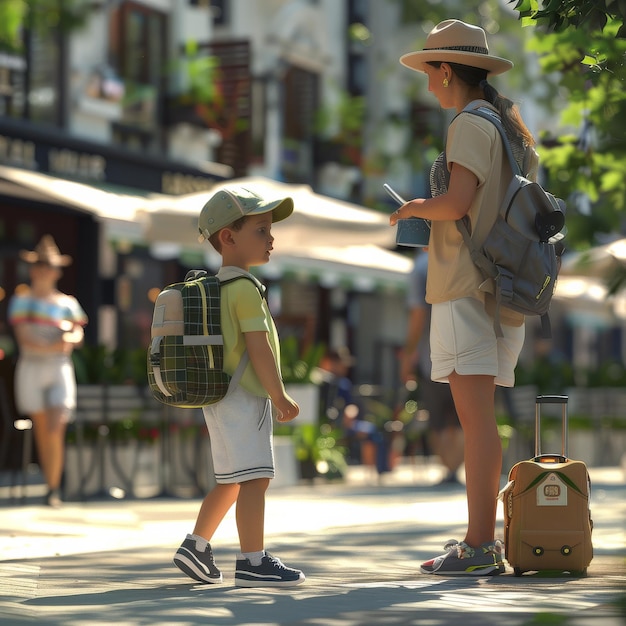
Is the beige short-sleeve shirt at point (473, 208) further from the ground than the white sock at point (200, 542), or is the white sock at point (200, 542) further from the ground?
the beige short-sleeve shirt at point (473, 208)

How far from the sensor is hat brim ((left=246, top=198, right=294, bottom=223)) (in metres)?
5.90

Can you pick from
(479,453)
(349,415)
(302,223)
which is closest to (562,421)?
(479,453)

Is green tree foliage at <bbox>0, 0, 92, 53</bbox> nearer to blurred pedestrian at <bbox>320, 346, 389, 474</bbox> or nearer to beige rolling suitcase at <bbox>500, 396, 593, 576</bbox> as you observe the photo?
blurred pedestrian at <bbox>320, 346, 389, 474</bbox>

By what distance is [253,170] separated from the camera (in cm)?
2303

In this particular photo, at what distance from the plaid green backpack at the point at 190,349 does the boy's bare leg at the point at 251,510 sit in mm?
327

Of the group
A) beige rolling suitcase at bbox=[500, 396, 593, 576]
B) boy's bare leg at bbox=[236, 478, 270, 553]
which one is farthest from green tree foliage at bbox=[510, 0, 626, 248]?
boy's bare leg at bbox=[236, 478, 270, 553]

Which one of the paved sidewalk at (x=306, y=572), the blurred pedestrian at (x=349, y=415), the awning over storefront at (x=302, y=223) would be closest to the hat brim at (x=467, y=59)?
the paved sidewalk at (x=306, y=572)

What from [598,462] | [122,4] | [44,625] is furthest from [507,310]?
[122,4]

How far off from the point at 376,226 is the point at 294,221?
999 millimetres

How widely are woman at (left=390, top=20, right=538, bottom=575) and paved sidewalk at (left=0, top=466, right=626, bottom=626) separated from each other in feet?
0.84

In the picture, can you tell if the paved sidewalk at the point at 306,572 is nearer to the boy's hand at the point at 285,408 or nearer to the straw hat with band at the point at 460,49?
the boy's hand at the point at 285,408

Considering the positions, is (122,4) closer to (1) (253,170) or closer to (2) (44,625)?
(1) (253,170)

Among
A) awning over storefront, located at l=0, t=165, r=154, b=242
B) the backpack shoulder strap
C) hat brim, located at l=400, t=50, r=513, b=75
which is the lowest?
the backpack shoulder strap

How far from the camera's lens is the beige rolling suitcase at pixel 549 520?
5.97m
